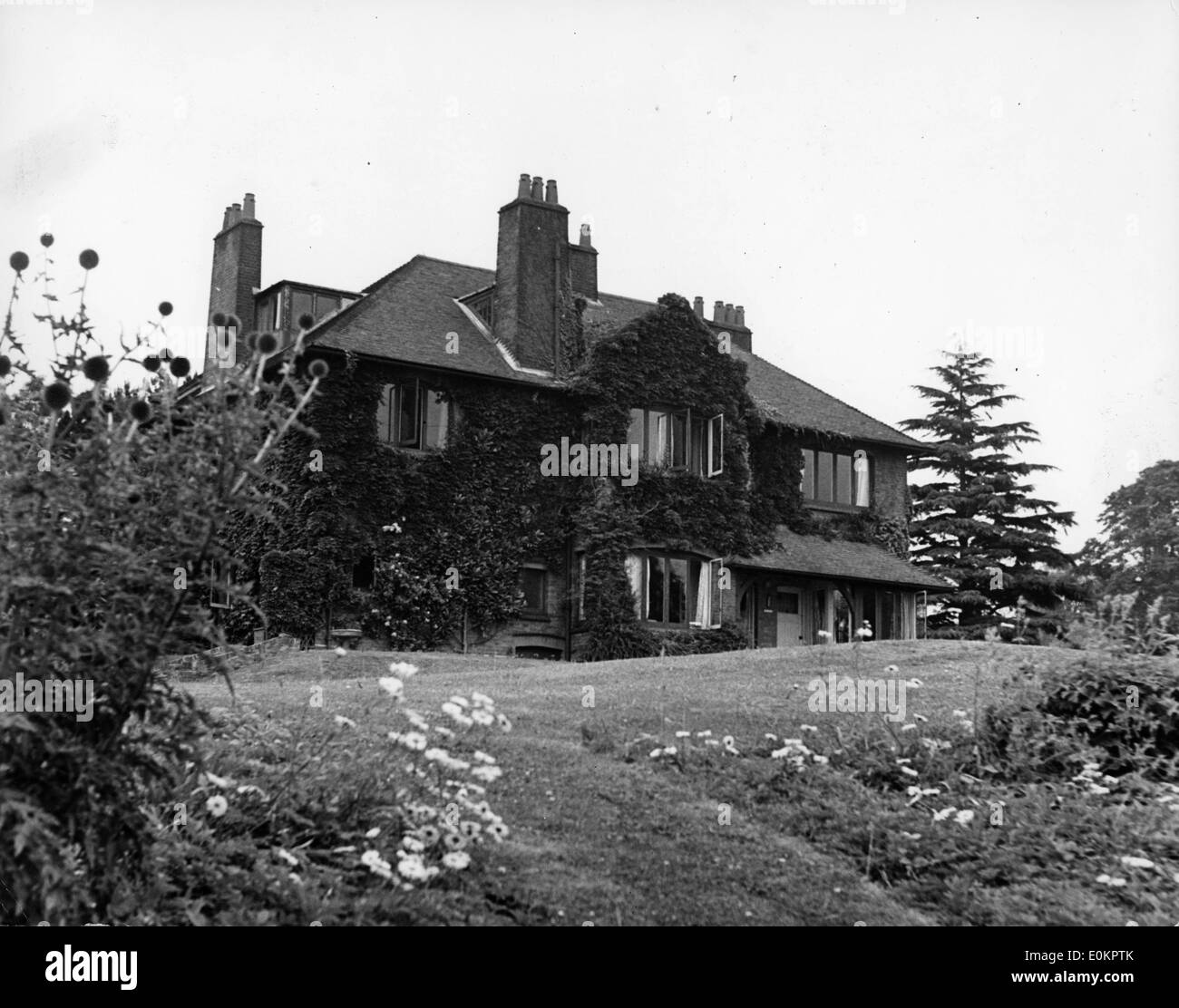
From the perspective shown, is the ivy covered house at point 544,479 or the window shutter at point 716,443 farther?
the window shutter at point 716,443

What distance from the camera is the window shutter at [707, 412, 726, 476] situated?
1304 inches

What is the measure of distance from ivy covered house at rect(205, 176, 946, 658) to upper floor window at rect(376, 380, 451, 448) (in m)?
0.05

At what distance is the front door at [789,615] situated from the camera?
34.3 meters

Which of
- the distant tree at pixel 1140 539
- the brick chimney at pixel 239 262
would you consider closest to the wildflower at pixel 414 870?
the brick chimney at pixel 239 262

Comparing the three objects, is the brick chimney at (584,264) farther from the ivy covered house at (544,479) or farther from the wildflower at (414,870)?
the wildflower at (414,870)

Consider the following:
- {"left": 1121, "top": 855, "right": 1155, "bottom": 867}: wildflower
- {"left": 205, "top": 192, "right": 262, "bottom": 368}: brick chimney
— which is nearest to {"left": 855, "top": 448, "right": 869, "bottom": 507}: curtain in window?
{"left": 205, "top": 192, "right": 262, "bottom": 368}: brick chimney

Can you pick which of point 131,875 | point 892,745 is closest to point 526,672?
point 892,745

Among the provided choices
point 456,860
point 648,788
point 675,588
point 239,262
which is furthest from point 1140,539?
point 456,860

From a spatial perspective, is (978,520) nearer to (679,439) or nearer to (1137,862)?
(679,439)

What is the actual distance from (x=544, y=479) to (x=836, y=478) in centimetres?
899

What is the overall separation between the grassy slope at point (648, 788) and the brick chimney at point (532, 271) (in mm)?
13875

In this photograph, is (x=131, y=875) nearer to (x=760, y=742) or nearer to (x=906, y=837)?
(x=906, y=837)

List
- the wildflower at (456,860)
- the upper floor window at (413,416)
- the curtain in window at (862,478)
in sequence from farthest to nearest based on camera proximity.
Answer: the curtain in window at (862,478)
the upper floor window at (413,416)
the wildflower at (456,860)
